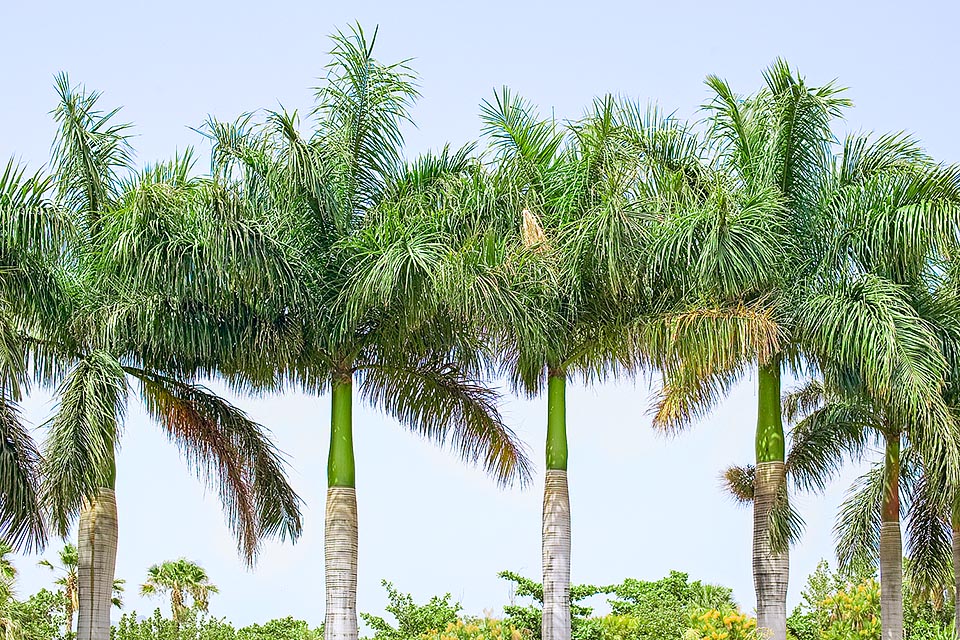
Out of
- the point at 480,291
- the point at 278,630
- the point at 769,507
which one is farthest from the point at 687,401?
the point at 278,630

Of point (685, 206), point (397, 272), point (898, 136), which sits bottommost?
point (397, 272)

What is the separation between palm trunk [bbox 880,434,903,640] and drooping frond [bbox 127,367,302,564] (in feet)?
31.3

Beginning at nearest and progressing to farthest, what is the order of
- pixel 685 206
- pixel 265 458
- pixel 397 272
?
1. pixel 397 272
2. pixel 685 206
3. pixel 265 458

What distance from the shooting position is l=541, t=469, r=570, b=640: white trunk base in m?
18.3

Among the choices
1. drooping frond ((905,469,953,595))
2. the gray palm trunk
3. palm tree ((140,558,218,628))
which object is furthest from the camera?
palm tree ((140,558,218,628))

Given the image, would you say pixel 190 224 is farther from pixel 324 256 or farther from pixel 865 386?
pixel 865 386

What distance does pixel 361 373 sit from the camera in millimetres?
20047

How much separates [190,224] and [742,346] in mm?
7181

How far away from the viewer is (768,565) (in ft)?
60.4

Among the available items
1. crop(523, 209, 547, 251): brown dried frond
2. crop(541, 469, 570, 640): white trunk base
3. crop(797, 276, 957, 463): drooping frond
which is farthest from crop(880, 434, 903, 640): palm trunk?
crop(523, 209, 547, 251): brown dried frond

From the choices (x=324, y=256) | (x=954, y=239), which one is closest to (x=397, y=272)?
(x=324, y=256)

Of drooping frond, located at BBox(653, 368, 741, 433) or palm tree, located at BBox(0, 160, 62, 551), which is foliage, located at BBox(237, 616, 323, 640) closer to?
drooping frond, located at BBox(653, 368, 741, 433)

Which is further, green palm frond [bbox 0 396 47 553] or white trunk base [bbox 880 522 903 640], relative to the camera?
white trunk base [bbox 880 522 903 640]

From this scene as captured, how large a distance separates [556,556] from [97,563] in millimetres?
6266
